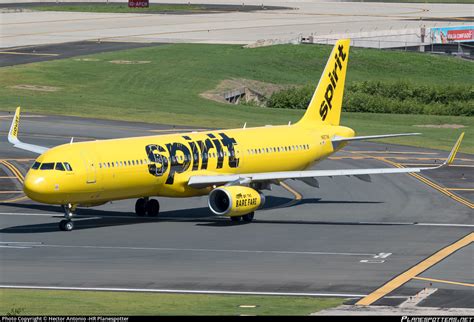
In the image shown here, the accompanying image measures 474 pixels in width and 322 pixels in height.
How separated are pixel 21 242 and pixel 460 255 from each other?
20565mm

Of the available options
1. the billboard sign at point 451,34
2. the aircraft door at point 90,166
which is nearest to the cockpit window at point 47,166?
the aircraft door at point 90,166

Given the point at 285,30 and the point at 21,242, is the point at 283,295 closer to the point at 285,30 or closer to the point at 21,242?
the point at 21,242

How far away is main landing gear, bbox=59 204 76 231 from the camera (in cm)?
5994

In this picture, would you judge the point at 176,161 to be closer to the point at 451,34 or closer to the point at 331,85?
the point at 331,85

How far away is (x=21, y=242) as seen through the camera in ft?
188

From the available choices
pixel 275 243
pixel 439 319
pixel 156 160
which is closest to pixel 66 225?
pixel 156 160

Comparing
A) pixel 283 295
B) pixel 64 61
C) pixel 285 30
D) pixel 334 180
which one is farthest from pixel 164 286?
pixel 285 30

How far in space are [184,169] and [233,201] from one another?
3.75 meters

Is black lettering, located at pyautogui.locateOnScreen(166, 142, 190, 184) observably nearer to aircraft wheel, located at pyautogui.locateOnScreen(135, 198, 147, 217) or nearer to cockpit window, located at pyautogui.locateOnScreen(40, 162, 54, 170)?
aircraft wheel, located at pyautogui.locateOnScreen(135, 198, 147, 217)

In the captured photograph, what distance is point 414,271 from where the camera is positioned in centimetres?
5056

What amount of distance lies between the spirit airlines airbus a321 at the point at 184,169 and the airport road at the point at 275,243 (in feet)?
5.41

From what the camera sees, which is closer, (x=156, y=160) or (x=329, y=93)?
(x=156, y=160)

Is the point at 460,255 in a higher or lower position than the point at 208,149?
lower

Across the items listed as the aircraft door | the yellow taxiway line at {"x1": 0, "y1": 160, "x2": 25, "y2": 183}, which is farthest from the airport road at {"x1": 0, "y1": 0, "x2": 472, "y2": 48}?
the aircraft door
